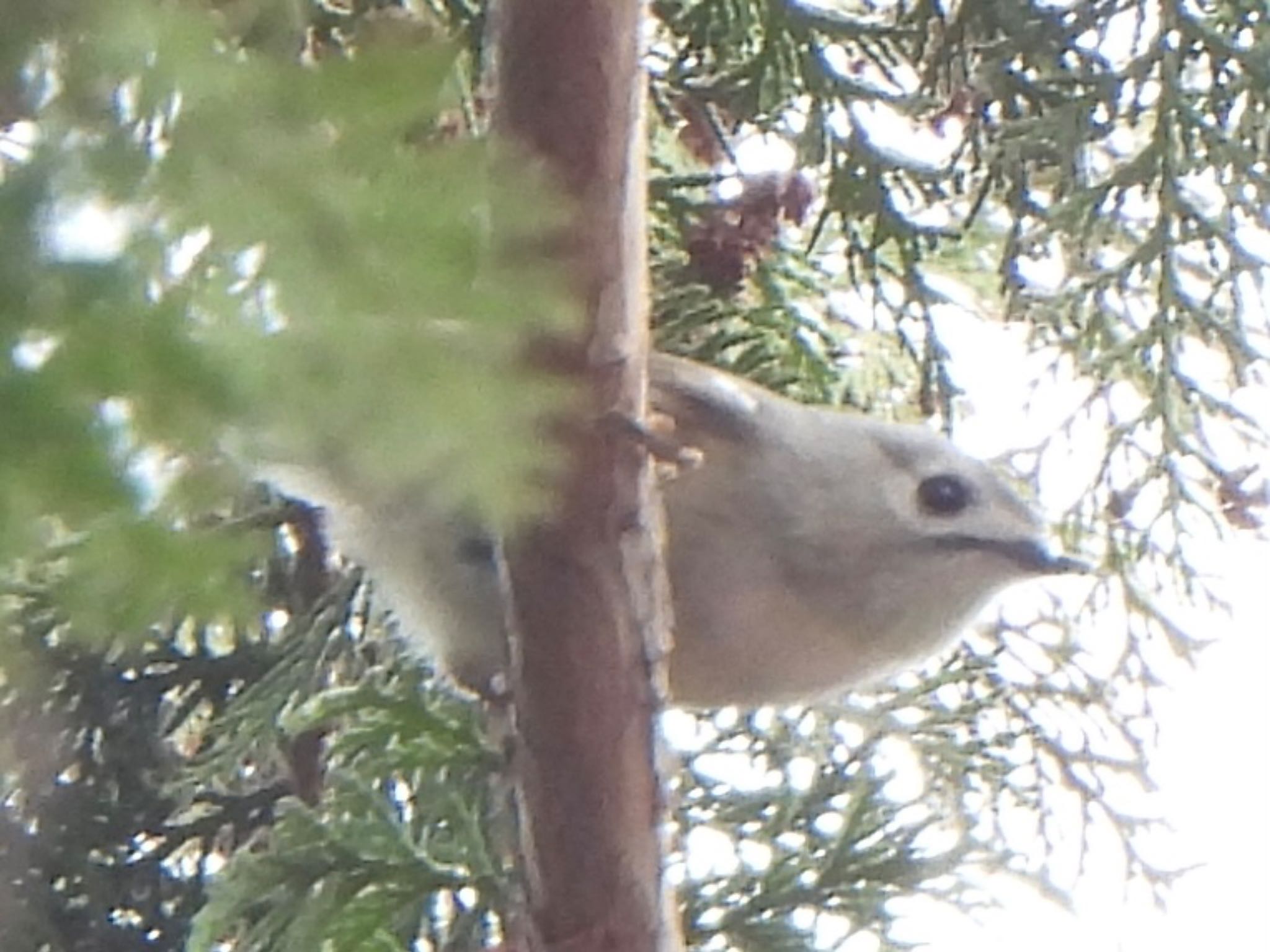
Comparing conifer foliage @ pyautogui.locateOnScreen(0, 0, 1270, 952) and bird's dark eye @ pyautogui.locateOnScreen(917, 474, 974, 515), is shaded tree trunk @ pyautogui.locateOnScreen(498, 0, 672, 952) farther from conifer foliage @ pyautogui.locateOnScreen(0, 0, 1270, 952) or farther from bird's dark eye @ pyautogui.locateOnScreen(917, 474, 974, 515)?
bird's dark eye @ pyautogui.locateOnScreen(917, 474, 974, 515)

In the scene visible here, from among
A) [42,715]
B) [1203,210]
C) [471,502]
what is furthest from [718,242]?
[471,502]

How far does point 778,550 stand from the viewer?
94 cm

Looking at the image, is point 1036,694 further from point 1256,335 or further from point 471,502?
point 471,502

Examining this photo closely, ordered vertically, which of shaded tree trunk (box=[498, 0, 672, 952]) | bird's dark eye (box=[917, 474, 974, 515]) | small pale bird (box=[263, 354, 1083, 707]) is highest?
bird's dark eye (box=[917, 474, 974, 515])

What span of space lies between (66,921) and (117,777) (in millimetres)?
77

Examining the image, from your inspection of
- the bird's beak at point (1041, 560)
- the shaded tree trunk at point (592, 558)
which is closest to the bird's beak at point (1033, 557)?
the bird's beak at point (1041, 560)

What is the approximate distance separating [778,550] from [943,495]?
0.12 metres

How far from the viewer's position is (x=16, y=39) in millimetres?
152

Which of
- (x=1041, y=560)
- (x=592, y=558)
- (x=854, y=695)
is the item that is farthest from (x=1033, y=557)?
(x=592, y=558)

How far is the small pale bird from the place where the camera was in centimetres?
88

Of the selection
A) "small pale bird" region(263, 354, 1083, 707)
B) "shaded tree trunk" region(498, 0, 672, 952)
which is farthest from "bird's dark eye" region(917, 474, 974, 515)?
"shaded tree trunk" region(498, 0, 672, 952)

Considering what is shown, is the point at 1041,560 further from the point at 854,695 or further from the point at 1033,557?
the point at 854,695

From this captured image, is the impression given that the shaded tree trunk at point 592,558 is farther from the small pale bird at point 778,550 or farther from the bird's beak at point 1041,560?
the bird's beak at point 1041,560

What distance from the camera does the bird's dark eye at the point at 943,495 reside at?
1010mm
